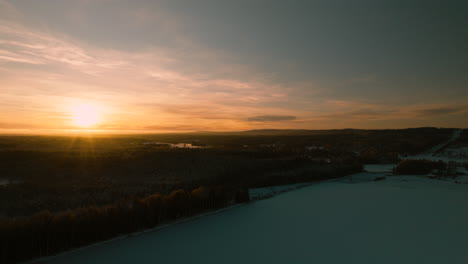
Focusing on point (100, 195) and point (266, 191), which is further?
point (266, 191)

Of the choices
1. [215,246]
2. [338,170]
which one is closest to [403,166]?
[338,170]

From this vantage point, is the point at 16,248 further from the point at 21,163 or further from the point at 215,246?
the point at 21,163

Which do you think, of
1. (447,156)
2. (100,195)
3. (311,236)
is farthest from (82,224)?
(447,156)

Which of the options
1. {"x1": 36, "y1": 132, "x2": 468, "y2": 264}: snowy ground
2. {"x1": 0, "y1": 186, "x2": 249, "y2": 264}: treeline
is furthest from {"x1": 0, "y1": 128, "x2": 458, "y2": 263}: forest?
{"x1": 36, "y1": 132, "x2": 468, "y2": 264}: snowy ground

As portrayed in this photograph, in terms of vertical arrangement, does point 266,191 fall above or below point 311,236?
below

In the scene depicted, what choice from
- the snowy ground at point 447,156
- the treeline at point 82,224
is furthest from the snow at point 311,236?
the snowy ground at point 447,156

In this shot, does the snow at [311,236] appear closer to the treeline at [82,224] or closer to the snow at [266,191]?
the treeline at [82,224]

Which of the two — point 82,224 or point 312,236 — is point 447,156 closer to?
point 312,236
